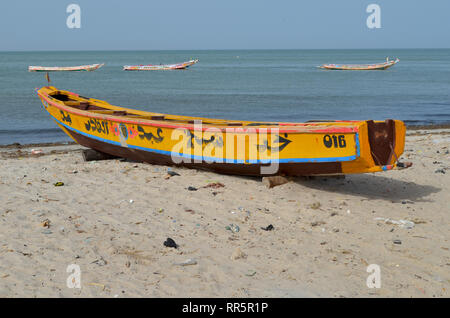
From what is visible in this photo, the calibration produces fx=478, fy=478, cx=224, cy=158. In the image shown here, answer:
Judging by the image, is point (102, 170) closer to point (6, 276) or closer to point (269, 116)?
point (6, 276)

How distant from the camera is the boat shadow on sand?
7.81 meters

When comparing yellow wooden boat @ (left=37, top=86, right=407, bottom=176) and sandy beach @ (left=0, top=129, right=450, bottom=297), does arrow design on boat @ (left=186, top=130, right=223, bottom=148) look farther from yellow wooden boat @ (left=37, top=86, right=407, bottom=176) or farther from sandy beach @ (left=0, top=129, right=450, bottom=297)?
sandy beach @ (left=0, top=129, right=450, bottom=297)

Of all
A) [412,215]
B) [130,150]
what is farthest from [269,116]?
[412,215]

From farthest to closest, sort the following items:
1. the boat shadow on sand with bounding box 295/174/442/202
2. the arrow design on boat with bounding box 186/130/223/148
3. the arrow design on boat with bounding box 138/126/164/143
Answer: the arrow design on boat with bounding box 138/126/164/143, the arrow design on boat with bounding box 186/130/223/148, the boat shadow on sand with bounding box 295/174/442/202

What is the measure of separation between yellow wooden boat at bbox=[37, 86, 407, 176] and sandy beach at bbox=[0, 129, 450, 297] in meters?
0.37

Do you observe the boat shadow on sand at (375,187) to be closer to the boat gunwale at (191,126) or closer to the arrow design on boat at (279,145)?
the arrow design on boat at (279,145)

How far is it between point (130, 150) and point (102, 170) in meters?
0.71

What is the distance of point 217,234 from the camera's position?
235 inches

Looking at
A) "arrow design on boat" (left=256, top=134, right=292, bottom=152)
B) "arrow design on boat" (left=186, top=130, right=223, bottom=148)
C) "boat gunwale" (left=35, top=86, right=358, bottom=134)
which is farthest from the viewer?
"arrow design on boat" (left=186, top=130, right=223, bottom=148)

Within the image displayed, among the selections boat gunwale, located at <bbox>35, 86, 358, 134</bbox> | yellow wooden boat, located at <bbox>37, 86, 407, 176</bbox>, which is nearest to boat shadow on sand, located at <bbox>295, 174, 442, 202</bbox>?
yellow wooden boat, located at <bbox>37, 86, 407, 176</bbox>

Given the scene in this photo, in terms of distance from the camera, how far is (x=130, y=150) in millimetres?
9383

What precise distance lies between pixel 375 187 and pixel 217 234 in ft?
11.8

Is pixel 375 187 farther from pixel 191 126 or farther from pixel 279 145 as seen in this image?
pixel 191 126

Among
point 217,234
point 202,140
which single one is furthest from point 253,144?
point 217,234
